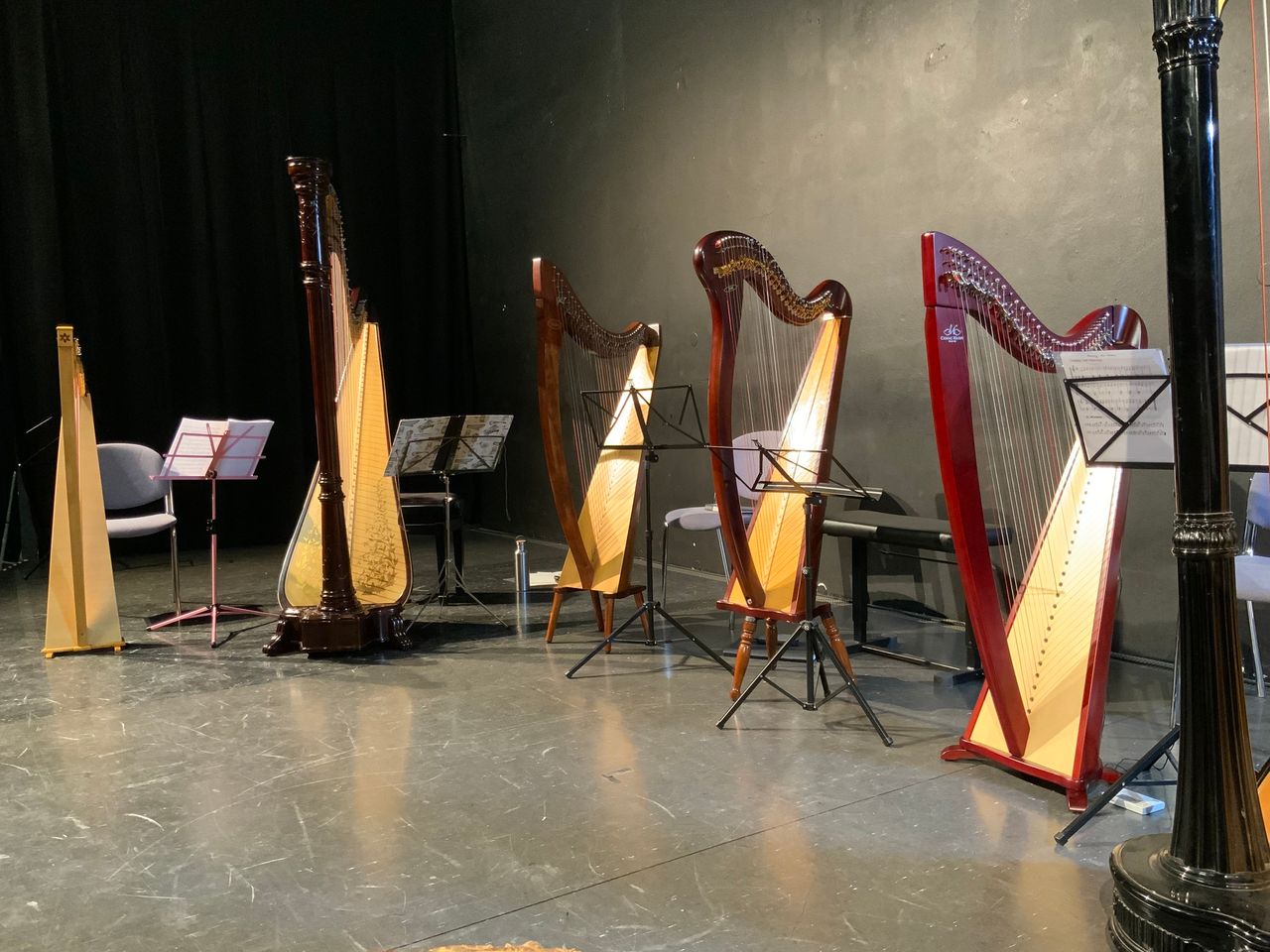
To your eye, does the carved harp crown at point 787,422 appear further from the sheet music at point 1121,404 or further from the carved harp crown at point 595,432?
the sheet music at point 1121,404

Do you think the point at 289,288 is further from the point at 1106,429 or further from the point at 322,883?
the point at 1106,429

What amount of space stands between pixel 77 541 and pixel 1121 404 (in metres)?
3.93

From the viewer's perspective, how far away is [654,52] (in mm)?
5914

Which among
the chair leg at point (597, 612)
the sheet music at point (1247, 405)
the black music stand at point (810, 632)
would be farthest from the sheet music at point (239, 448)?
the sheet music at point (1247, 405)

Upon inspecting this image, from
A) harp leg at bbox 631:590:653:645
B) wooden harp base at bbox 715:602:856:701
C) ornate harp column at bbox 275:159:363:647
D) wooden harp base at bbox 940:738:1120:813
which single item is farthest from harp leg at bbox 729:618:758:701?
ornate harp column at bbox 275:159:363:647

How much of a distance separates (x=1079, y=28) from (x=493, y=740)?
326 cm

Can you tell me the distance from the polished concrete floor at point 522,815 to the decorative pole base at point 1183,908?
0.15 m

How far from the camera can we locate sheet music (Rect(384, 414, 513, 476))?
4074mm

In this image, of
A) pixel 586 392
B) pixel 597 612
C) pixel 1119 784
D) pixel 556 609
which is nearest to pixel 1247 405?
pixel 1119 784

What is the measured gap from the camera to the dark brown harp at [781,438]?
2.87 meters

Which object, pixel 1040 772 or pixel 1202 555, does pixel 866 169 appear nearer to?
pixel 1040 772

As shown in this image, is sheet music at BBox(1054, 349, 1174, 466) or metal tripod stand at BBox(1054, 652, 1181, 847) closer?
sheet music at BBox(1054, 349, 1174, 466)

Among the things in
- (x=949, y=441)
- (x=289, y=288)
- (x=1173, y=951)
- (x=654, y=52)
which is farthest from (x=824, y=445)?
(x=289, y=288)

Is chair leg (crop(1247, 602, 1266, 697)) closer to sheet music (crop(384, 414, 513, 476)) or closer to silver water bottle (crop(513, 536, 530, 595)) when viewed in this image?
sheet music (crop(384, 414, 513, 476))
